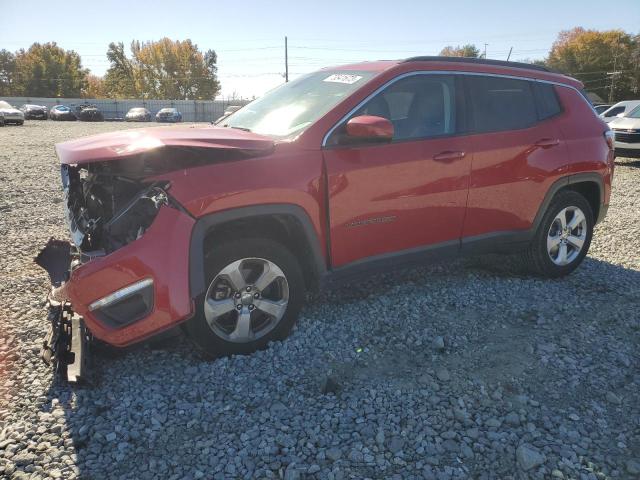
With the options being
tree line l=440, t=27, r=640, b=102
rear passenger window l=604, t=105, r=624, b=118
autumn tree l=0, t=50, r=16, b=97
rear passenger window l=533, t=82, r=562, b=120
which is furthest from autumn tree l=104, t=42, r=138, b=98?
rear passenger window l=533, t=82, r=562, b=120

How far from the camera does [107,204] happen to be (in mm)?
3326

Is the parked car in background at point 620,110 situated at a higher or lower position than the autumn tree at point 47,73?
lower

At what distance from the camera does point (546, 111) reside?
4.59m

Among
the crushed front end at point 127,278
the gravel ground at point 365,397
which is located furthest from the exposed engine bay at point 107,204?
the gravel ground at point 365,397

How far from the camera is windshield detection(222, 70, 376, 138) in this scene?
362 centimetres

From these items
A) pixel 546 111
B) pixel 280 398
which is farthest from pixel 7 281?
pixel 546 111

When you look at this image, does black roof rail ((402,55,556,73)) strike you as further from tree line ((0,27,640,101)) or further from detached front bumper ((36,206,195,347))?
tree line ((0,27,640,101))

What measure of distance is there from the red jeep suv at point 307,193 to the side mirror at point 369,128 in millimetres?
15

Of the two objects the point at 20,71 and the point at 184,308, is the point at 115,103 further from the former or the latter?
the point at 184,308

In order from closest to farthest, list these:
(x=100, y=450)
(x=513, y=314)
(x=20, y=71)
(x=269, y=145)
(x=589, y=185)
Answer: (x=100, y=450) → (x=269, y=145) → (x=513, y=314) → (x=589, y=185) → (x=20, y=71)

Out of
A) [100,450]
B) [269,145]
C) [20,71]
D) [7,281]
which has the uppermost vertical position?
[20,71]

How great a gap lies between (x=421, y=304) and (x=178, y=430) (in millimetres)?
2241

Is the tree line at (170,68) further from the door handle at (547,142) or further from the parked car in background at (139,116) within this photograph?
the door handle at (547,142)

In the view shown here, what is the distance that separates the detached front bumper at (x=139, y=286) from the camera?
9.15 feet
